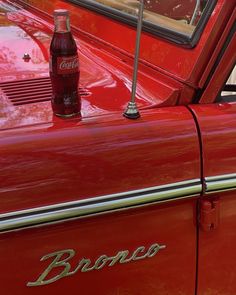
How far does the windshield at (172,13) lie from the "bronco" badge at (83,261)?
666 millimetres

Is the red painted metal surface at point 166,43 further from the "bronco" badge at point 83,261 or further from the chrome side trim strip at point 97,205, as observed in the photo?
the "bronco" badge at point 83,261

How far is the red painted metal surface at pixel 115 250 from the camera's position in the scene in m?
1.22

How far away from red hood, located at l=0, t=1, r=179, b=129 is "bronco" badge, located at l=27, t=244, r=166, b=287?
36 cm

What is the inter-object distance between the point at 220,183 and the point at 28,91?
64cm

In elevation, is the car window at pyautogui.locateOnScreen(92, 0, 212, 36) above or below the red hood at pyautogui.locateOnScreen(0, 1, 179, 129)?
above

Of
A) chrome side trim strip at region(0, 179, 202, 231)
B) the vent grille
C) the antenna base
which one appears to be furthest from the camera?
the vent grille

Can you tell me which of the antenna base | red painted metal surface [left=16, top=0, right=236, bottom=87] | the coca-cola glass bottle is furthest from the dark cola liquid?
red painted metal surface [left=16, top=0, right=236, bottom=87]

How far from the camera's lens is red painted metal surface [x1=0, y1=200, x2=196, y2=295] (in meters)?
1.22

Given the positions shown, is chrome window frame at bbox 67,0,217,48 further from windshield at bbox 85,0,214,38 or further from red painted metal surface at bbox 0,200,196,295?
red painted metal surface at bbox 0,200,196,295

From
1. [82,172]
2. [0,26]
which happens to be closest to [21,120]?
[82,172]

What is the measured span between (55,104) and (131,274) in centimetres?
51

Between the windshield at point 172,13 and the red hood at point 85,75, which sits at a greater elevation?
the windshield at point 172,13

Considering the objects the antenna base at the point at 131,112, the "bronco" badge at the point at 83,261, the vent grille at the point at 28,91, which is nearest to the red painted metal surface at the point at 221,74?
the antenna base at the point at 131,112

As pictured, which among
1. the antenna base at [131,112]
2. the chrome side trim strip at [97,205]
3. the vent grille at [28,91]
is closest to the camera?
the chrome side trim strip at [97,205]
